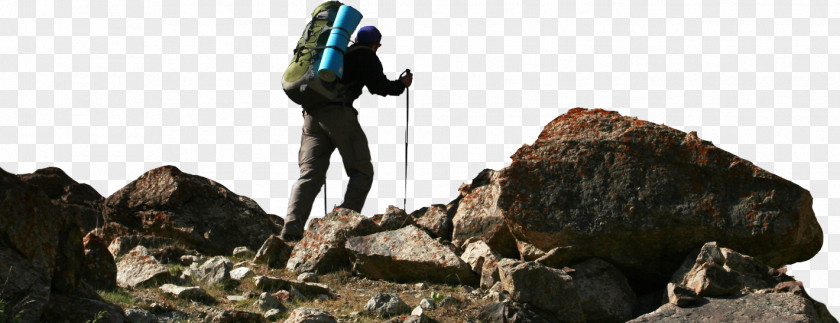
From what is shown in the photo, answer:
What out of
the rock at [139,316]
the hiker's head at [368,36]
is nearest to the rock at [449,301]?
the rock at [139,316]

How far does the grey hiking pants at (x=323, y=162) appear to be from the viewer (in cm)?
1608

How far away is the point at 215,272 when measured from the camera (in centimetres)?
1322

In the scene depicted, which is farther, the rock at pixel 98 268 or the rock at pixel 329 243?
the rock at pixel 329 243

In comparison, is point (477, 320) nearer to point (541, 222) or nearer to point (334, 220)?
point (541, 222)

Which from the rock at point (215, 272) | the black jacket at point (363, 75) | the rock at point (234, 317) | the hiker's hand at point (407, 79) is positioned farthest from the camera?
the hiker's hand at point (407, 79)

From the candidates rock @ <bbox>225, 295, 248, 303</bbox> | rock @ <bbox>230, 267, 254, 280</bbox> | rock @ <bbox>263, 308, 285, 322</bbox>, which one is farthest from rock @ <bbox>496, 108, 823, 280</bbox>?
rock @ <bbox>230, 267, 254, 280</bbox>

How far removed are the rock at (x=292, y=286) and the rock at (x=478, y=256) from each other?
1.73 meters

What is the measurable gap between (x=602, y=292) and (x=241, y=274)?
4436 mm

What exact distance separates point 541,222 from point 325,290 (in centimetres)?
264

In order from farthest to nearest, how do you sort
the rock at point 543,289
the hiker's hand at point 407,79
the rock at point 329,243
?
the hiker's hand at point 407,79 < the rock at point 329,243 < the rock at point 543,289

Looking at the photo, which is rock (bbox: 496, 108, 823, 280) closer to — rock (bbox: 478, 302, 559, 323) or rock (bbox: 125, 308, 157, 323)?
rock (bbox: 478, 302, 559, 323)

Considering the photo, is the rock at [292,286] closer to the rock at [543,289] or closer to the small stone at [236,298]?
the small stone at [236,298]

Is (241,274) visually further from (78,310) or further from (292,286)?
(78,310)

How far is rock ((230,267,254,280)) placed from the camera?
1324 cm
